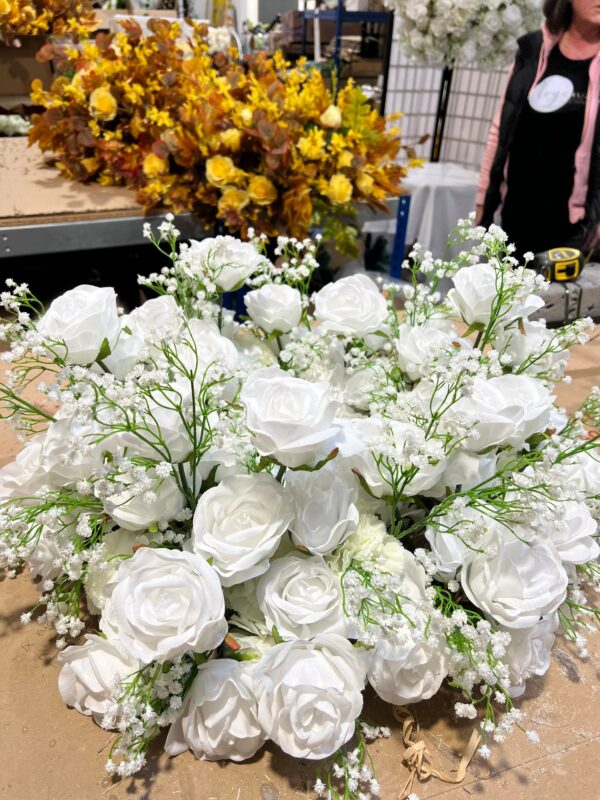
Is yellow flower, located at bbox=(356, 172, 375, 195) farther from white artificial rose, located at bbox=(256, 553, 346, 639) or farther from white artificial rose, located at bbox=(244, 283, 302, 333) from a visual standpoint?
white artificial rose, located at bbox=(256, 553, 346, 639)

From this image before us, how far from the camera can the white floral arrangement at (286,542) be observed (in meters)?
0.46

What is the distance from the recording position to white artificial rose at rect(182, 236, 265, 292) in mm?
697

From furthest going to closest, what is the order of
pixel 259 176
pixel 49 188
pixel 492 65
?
pixel 492 65, pixel 49 188, pixel 259 176

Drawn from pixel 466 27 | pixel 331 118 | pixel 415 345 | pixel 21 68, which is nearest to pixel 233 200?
pixel 331 118

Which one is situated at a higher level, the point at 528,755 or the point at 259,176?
the point at 259,176

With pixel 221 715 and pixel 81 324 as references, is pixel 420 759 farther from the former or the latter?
pixel 81 324

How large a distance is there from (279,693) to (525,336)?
0.47 metres

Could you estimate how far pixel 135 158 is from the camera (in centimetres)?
167

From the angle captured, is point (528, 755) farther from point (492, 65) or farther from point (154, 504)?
point (492, 65)

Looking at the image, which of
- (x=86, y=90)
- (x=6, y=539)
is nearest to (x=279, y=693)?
(x=6, y=539)

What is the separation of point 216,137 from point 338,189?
34 cm

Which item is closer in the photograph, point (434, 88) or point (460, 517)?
point (460, 517)

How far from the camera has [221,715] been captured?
488mm

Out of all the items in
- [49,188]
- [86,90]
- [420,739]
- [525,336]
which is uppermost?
[86,90]
